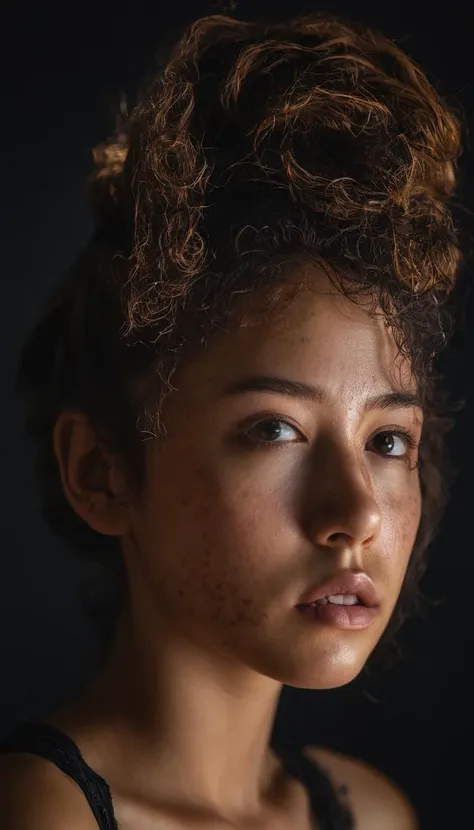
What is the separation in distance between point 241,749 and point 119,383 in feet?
1.47

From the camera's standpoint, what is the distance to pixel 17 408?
4.94 feet

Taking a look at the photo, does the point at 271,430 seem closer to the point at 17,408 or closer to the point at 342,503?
the point at 342,503

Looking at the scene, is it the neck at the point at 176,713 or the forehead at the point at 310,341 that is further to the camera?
the neck at the point at 176,713

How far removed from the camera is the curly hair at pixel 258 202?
111 cm

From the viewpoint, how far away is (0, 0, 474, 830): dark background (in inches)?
Result: 57.7

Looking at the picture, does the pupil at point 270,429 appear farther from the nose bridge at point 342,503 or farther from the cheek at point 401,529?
the cheek at point 401,529

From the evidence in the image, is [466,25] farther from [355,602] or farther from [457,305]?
[355,602]

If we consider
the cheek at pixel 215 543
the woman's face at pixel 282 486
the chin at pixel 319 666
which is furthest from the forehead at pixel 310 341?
the chin at pixel 319 666

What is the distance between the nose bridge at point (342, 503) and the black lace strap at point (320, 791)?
45 centimetres

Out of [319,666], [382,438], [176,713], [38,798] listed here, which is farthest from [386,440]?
[38,798]

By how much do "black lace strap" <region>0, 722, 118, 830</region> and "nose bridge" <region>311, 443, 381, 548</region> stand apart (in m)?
0.34

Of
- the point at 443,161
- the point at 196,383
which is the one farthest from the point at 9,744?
the point at 443,161

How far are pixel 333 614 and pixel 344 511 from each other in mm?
109

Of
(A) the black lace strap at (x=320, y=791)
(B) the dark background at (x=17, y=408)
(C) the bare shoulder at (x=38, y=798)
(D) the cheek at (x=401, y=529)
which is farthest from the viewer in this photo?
(B) the dark background at (x=17, y=408)
